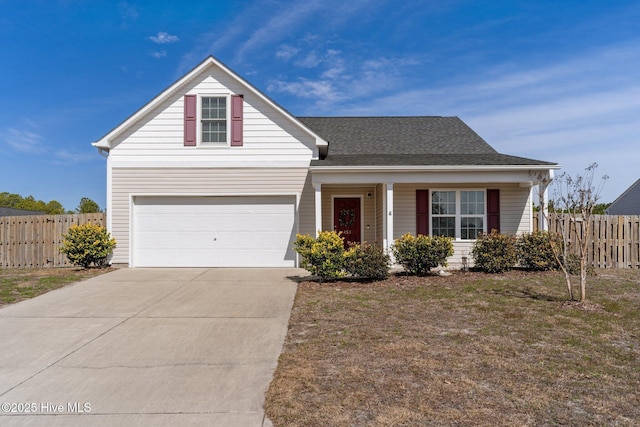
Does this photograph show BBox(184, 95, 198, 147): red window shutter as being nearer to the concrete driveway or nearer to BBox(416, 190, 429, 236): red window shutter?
the concrete driveway

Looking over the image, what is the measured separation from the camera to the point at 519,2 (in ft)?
38.0

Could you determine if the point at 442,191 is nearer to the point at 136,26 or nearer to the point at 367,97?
the point at 367,97

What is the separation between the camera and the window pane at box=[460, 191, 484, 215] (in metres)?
13.2

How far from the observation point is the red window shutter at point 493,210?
13.2 m

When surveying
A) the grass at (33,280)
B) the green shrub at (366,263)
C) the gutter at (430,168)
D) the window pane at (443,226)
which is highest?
the gutter at (430,168)

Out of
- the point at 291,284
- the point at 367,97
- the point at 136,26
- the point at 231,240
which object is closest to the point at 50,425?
the point at 291,284

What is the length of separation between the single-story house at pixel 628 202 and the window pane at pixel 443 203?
18.7m

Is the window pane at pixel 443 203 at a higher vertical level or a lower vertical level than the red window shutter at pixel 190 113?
lower

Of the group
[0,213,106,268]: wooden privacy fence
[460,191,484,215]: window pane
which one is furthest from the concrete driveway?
[460,191,484,215]: window pane

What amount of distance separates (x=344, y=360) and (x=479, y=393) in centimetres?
158

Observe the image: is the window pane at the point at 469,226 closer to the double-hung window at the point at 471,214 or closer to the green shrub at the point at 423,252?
the double-hung window at the point at 471,214

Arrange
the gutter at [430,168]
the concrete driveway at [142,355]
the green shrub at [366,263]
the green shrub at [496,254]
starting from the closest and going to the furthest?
the concrete driveway at [142,355]
the green shrub at [366,263]
the green shrub at [496,254]
the gutter at [430,168]

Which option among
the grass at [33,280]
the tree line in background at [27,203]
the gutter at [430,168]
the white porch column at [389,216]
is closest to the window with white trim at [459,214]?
the gutter at [430,168]

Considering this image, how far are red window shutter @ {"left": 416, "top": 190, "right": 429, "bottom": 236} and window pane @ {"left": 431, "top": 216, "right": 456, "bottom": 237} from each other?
0.23 metres
